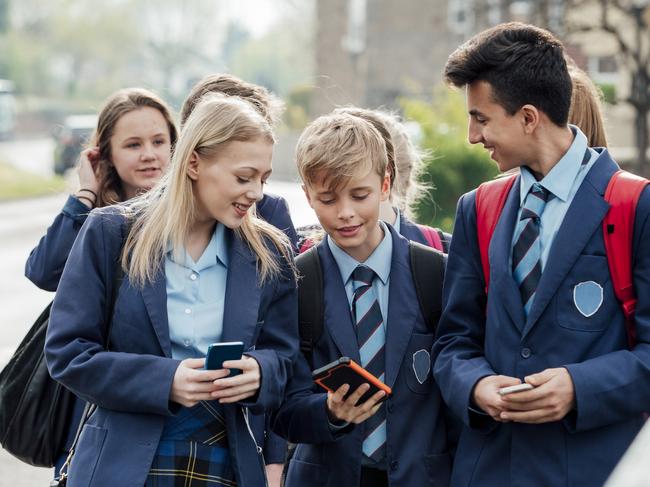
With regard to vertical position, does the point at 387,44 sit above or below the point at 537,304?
above

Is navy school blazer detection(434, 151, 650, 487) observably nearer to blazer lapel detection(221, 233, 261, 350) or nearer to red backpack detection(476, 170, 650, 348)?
red backpack detection(476, 170, 650, 348)

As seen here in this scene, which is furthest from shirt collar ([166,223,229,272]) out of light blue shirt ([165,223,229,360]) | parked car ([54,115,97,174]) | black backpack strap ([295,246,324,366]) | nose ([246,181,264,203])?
parked car ([54,115,97,174])

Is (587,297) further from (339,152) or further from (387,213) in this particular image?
(387,213)

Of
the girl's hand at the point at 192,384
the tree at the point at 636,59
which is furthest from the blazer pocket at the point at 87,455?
the tree at the point at 636,59

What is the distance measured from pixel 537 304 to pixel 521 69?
72cm

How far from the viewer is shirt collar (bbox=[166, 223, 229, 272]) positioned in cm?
340

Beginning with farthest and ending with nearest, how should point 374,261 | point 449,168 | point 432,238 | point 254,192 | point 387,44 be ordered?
1. point 387,44
2. point 449,168
3. point 432,238
4. point 374,261
5. point 254,192

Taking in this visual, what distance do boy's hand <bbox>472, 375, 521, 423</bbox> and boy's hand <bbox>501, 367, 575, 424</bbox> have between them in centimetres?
4

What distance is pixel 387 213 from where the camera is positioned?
13.7ft

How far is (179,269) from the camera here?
339 cm

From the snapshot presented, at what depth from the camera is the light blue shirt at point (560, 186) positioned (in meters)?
3.28

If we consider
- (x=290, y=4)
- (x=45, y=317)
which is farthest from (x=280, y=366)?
(x=290, y=4)

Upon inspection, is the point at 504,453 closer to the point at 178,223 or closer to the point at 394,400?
the point at 394,400

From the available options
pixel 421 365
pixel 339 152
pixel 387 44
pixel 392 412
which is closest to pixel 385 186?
pixel 339 152
